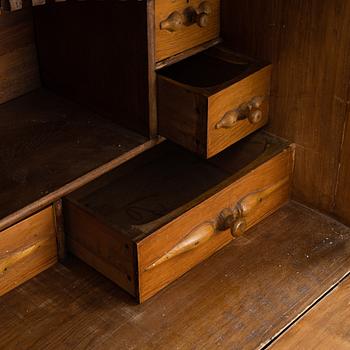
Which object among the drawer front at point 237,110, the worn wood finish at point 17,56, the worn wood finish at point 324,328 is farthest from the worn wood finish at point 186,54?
the worn wood finish at point 324,328

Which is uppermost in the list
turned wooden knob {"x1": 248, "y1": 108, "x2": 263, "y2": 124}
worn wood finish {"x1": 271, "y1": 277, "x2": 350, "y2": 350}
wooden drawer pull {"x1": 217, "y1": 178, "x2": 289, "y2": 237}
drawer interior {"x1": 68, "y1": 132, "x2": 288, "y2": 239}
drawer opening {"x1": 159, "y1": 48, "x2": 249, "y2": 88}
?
drawer opening {"x1": 159, "y1": 48, "x2": 249, "y2": 88}

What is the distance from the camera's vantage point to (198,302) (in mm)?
1402

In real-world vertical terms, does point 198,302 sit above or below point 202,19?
below

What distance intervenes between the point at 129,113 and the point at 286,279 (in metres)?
0.45

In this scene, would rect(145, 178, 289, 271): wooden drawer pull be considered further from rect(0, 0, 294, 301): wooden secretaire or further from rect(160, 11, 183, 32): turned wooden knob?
rect(160, 11, 183, 32): turned wooden knob

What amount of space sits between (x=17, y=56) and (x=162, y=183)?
1.51 feet

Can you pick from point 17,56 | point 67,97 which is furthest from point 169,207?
point 17,56

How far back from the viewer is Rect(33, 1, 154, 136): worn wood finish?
1465 mm

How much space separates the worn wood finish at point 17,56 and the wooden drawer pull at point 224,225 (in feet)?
1.84

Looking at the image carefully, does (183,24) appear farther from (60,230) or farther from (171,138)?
(60,230)

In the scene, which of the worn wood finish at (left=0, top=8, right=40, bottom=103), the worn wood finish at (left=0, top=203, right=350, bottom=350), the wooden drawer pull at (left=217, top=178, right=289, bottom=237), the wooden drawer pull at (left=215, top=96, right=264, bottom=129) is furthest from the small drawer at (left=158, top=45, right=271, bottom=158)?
the worn wood finish at (left=0, top=8, right=40, bottom=103)

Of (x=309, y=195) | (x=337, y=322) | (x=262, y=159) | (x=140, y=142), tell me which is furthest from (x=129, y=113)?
(x=337, y=322)

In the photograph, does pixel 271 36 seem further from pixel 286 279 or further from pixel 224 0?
pixel 286 279

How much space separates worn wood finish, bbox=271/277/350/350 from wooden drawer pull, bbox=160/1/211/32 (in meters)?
0.57
